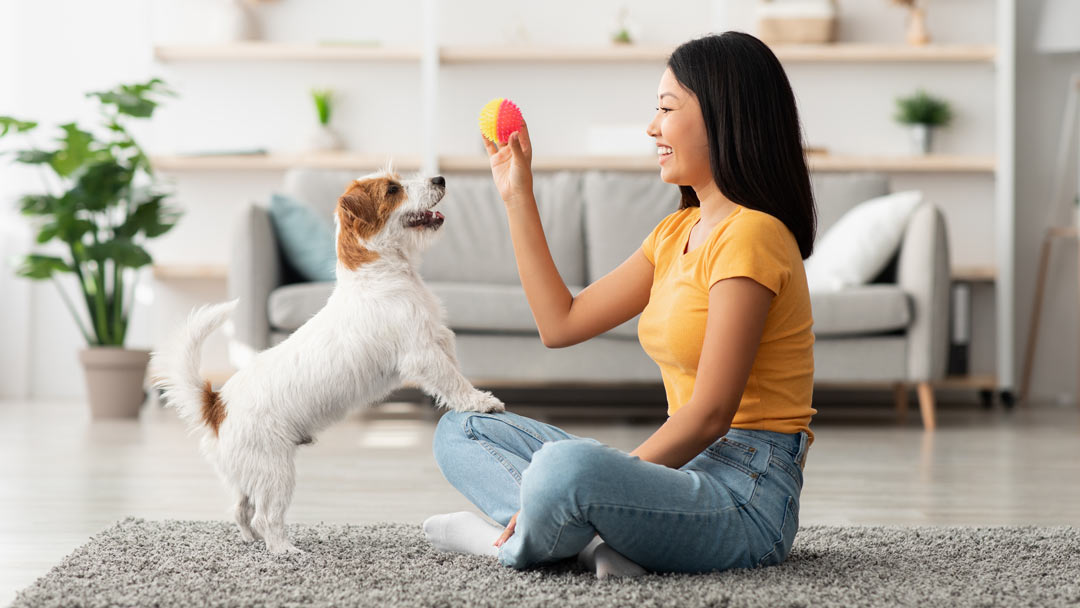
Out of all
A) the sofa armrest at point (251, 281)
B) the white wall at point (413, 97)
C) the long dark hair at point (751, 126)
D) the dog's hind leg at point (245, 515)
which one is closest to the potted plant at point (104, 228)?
the sofa armrest at point (251, 281)

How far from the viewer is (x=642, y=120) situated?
477 centimetres

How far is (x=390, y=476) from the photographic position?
2527 mm

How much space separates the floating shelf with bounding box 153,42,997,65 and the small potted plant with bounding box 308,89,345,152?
18cm

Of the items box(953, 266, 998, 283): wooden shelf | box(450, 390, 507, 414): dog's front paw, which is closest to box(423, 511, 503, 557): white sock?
box(450, 390, 507, 414): dog's front paw

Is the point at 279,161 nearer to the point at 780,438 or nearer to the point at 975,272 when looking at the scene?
the point at 975,272

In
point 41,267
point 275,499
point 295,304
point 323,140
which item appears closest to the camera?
point 275,499

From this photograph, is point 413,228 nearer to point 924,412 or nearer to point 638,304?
point 638,304

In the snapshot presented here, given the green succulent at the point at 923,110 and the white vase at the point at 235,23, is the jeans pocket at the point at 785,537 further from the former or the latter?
the white vase at the point at 235,23

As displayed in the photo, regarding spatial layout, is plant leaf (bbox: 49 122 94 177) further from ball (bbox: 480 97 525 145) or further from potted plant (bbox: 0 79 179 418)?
ball (bbox: 480 97 525 145)

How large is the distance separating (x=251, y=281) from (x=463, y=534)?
2144 mm

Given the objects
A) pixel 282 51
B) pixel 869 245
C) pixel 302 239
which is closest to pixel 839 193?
pixel 869 245

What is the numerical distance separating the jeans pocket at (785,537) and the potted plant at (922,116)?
11.3 feet

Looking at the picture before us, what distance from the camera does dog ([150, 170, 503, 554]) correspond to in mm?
1534

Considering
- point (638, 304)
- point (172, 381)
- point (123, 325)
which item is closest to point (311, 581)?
point (172, 381)
